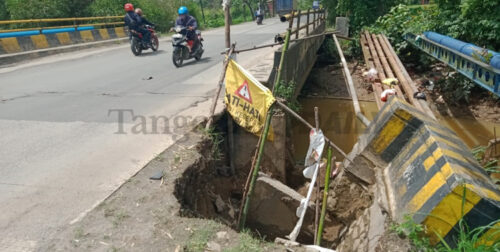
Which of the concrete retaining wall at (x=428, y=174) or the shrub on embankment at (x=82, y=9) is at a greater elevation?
the shrub on embankment at (x=82, y=9)

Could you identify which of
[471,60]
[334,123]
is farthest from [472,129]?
[471,60]

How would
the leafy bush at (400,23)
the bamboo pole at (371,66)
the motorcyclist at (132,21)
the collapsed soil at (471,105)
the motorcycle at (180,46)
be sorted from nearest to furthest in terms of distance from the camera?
the bamboo pole at (371,66), the collapsed soil at (471,105), the motorcycle at (180,46), the leafy bush at (400,23), the motorcyclist at (132,21)

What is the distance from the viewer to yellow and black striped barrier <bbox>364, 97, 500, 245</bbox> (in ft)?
8.30

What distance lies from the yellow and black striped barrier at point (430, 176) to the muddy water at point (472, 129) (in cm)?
548

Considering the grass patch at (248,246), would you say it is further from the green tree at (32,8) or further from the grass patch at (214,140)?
the green tree at (32,8)

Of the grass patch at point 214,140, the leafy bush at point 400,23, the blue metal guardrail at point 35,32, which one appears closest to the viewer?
the grass patch at point 214,140

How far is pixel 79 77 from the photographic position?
9.19 meters

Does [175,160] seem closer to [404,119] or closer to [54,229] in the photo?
[54,229]

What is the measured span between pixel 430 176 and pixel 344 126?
7.02 m

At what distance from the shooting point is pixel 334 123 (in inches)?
395

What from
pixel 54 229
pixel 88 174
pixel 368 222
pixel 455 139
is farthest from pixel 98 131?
pixel 455 139

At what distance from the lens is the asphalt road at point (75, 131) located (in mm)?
3459

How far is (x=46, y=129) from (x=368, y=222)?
492 cm

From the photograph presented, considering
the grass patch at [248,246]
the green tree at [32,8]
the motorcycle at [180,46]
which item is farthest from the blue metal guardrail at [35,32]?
the grass patch at [248,246]
